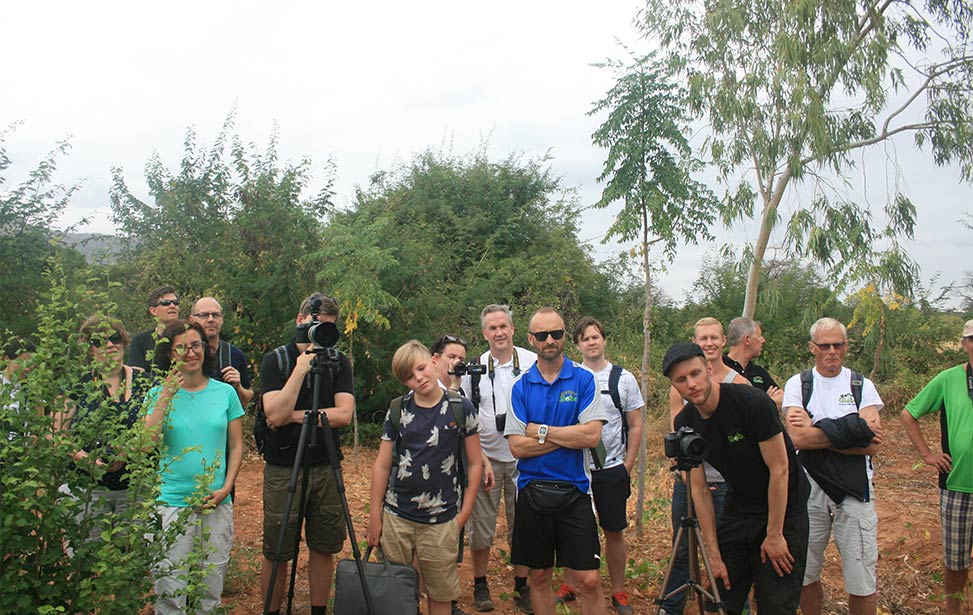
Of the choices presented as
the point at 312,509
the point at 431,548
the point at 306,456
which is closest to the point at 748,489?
the point at 431,548

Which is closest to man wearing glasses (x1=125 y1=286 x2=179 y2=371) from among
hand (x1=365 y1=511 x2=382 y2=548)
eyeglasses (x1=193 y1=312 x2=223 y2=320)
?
eyeglasses (x1=193 y1=312 x2=223 y2=320)

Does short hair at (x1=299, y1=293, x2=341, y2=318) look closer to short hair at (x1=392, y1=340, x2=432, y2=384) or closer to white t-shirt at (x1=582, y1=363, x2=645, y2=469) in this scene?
short hair at (x1=392, y1=340, x2=432, y2=384)

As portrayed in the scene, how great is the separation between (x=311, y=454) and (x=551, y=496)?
4.58ft

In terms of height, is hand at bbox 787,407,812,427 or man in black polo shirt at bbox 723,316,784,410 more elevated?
man in black polo shirt at bbox 723,316,784,410

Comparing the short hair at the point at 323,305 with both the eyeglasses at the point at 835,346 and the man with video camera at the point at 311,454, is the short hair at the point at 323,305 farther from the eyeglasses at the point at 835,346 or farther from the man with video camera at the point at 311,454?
the eyeglasses at the point at 835,346

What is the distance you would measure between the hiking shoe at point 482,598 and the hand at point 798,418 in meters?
2.36

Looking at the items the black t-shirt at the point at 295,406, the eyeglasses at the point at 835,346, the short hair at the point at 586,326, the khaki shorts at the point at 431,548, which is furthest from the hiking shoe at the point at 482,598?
the eyeglasses at the point at 835,346

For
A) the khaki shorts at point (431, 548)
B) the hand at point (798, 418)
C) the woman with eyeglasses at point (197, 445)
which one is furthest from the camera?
the hand at point (798, 418)

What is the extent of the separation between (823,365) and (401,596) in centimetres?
293

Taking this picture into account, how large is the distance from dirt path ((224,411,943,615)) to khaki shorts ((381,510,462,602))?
89 cm

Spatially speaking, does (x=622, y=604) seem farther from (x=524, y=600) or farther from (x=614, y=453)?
(x=614, y=453)

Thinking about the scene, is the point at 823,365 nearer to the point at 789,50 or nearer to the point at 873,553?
the point at 873,553

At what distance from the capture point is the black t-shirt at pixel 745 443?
11.4ft

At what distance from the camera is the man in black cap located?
345cm
